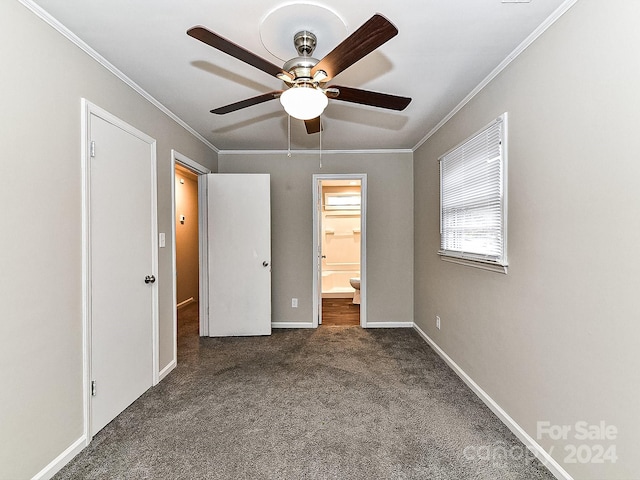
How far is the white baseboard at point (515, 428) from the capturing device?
5.55 feet

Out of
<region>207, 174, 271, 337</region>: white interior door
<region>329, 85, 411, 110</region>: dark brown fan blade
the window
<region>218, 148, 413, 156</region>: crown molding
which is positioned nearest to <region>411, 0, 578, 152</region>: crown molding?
the window

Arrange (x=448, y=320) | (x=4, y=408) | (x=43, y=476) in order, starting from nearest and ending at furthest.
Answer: (x=4, y=408)
(x=43, y=476)
(x=448, y=320)

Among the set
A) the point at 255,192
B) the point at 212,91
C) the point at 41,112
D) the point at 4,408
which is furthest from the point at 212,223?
the point at 4,408

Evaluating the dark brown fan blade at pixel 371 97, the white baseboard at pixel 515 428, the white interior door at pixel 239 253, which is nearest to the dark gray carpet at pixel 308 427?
the white baseboard at pixel 515 428

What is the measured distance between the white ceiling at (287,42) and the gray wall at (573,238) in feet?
0.89

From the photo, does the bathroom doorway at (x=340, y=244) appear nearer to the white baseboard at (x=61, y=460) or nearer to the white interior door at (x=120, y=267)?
the white interior door at (x=120, y=267)

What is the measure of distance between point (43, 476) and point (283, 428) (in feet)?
4.09

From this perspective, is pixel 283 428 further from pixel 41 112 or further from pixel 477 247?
pixel 41 112

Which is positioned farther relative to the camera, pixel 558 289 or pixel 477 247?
pixel 477 247

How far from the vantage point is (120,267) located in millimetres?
2309

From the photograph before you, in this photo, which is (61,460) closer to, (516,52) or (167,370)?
(167,370)

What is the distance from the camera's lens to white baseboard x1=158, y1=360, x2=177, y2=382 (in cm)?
284

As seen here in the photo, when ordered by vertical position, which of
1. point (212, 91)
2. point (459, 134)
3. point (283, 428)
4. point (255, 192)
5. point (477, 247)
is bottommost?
point (283, 428)

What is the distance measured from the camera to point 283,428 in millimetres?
2150
